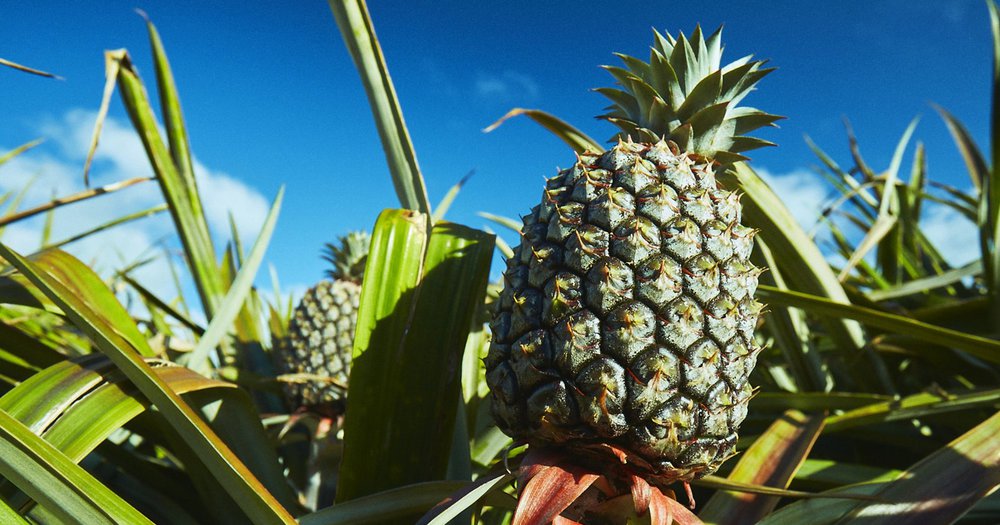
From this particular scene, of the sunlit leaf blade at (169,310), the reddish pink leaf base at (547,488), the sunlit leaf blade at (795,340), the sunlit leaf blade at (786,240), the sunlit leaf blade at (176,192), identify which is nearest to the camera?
the reddish pink leaf base at (547,488)

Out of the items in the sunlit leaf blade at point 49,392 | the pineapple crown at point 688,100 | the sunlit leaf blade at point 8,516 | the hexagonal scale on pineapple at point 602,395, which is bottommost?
the sunlit leaf blade at point 8,516

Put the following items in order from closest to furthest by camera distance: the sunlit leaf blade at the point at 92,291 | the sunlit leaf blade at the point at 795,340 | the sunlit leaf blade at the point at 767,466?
the sunlit leaf blade at the point at 767,466
the sunlit leaf blade at the point at 92,291
the sunlit leaf blade at the point at 795,340

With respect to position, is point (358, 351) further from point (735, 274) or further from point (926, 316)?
point (926, 316)

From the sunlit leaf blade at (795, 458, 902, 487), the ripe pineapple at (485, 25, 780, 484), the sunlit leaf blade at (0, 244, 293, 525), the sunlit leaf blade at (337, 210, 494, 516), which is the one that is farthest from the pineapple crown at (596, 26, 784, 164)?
the sunlit leaf blade at (0, 244, 293, 525)

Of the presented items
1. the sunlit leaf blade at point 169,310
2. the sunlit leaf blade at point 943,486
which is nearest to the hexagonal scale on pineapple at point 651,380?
→ the sunlit leaf blade at point 943,486

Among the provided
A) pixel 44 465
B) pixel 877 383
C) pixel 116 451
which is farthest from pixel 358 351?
pixel 877 383

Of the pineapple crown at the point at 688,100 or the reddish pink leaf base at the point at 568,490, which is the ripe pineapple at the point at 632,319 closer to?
the reddish pink leaf base at the point at 568,490

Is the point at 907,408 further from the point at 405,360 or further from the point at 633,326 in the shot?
the point at 405,360
